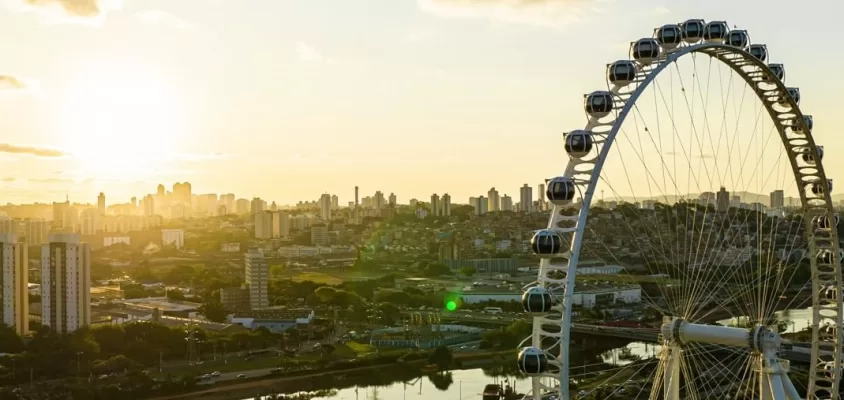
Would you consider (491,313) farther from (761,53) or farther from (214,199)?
(214,199)

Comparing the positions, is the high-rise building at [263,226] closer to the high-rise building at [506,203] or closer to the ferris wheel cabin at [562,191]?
the high-rise building at [506,203]

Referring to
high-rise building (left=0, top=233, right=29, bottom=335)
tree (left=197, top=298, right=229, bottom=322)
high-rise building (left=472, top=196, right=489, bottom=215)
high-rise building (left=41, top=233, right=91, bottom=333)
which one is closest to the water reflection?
high-rise building (left=41, top=233, right=91, bottom=333)

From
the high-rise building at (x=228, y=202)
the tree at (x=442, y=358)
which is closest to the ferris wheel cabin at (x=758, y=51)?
the tree at (x=442, y=358)

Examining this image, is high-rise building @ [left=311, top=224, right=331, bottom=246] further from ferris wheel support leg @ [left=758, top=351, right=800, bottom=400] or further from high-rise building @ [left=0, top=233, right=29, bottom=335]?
ferris wheel support leg @ [left=758, top=351, right=800, bottom=400]

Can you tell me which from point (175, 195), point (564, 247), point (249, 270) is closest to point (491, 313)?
point (249, 270)

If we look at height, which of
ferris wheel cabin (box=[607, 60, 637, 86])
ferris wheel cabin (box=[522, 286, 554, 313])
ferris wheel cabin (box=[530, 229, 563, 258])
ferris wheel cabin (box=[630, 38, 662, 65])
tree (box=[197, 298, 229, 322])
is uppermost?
ferris wheel cabin (box=[630, 38, 662, 65])

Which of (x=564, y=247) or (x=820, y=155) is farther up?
(x=820, y=155)

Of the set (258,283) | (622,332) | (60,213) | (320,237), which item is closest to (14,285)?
(258,283)
